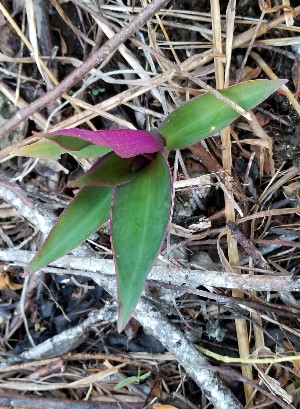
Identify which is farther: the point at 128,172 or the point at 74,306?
the point at 74,306

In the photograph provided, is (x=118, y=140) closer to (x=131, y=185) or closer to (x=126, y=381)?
(x=131, y=185)

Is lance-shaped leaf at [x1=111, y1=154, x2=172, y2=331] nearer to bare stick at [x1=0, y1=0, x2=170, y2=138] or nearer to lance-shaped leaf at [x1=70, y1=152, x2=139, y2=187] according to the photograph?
lance-shaped leaf at [x1=70, y1=152, x2=139, y2=187]

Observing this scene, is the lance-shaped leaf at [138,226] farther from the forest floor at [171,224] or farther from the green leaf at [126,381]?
the green leaf at [126,381]

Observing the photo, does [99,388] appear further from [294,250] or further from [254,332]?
[294,250]

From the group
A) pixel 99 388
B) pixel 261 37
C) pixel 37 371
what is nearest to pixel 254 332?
pixel 99 388

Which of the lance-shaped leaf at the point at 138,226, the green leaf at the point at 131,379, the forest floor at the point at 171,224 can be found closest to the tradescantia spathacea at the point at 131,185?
the lance-shaped leaf at the point at 138,226

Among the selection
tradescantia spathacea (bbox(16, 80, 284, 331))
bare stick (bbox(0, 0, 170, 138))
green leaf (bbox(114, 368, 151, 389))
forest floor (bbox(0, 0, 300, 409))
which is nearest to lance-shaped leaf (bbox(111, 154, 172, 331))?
tradescantia spathacea (bbox(16, 80, 284, 331))
